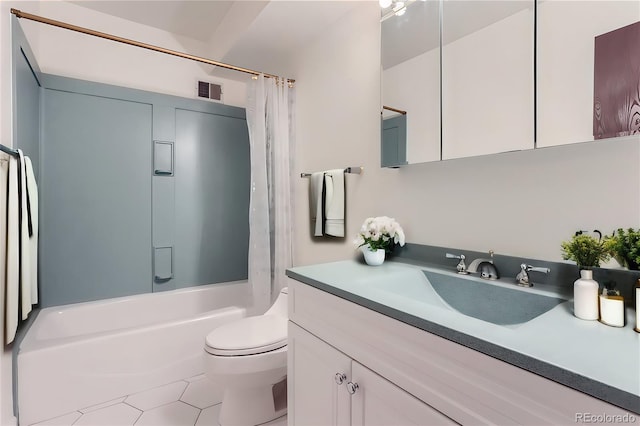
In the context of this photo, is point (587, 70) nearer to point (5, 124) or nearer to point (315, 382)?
point (315, 382)

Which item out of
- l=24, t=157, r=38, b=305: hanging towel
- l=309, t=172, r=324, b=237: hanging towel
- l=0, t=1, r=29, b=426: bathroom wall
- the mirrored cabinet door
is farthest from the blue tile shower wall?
the mirrored cabinet door

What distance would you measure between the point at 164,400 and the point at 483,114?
2.20 metres

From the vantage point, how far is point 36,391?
5.31 feet

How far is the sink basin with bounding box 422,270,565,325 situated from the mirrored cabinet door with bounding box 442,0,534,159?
1.64 feet

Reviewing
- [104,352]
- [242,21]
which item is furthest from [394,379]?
[242,21]

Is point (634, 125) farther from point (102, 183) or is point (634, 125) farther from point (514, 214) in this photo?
point (102, 183)

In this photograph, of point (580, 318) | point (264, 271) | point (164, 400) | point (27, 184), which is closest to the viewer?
point (580, 318)

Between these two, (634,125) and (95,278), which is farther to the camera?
(95,278)

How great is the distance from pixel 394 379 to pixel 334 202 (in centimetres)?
122

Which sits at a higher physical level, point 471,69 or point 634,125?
point 471,69

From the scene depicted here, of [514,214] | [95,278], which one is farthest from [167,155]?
[514,214]

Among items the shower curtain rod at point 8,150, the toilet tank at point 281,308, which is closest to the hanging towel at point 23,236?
the shower curtain rod at point 8,150

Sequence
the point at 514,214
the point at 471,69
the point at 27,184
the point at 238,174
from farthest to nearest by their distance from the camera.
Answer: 1. the point at 238,174
2. the point at 27,184
3. the point at 471,69
4. the point at 514,214

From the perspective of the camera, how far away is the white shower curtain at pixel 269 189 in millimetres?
2174
